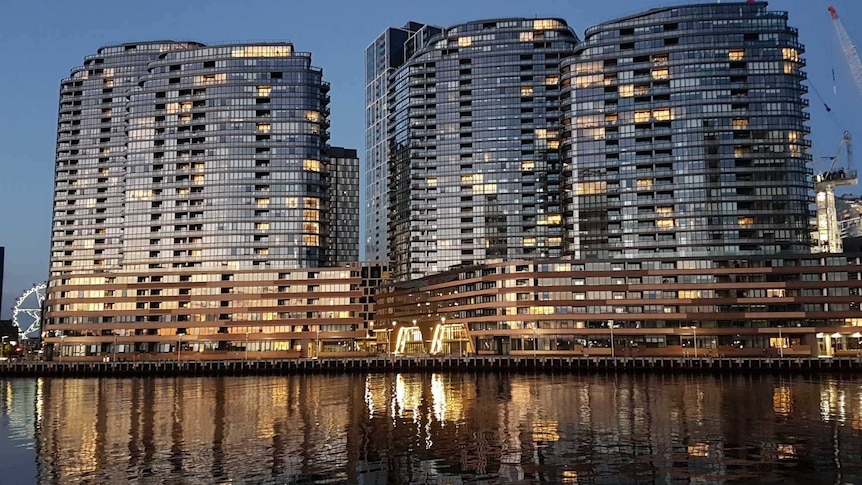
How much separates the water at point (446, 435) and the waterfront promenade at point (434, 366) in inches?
1182

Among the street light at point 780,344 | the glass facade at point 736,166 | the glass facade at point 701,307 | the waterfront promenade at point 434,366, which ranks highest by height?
the glass facade at point 736,166

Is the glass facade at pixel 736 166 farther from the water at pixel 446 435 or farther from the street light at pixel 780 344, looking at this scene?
the water at pixel 446 435

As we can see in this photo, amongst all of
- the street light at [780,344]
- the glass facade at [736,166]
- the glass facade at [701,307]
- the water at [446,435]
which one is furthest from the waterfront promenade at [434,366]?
the glass facade at [736,166]

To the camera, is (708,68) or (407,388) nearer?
(407,388)

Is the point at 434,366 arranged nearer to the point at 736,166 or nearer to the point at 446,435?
the point at 736,166

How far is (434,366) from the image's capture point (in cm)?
18650

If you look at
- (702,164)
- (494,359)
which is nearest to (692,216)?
(702,164)

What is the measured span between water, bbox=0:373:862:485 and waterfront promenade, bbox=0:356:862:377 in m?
30.0

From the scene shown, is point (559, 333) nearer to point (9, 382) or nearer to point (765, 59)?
point (765, 59)

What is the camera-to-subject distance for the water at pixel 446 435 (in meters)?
55.8

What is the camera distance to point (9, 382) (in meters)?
167

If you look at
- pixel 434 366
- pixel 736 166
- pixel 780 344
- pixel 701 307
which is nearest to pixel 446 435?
pixel 434 366

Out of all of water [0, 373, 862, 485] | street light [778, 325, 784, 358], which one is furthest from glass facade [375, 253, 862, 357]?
water [0, 373, 862, 485]

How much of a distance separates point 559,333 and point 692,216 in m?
45.8
